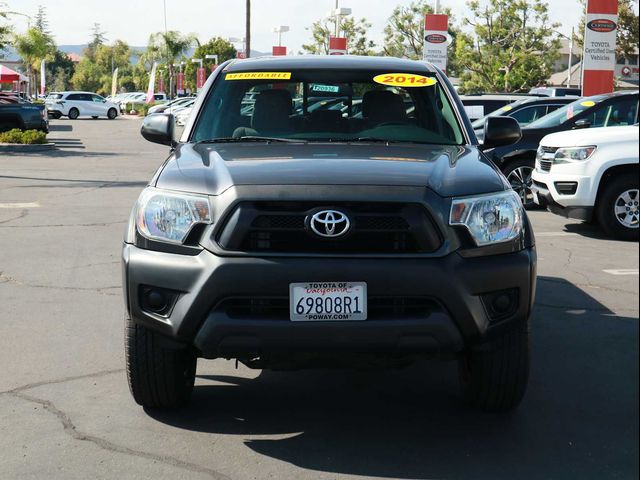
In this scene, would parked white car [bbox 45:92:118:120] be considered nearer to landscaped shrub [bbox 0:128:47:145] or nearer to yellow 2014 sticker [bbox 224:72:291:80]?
landscaped shrub [bbox 0:128:47:145]

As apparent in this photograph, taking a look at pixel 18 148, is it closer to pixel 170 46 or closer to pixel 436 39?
→ pixel 436 39

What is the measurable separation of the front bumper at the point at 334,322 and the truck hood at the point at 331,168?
0.36 meters

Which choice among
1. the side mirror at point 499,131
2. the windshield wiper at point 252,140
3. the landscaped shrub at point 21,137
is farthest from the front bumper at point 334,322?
the landscaped shrub at point 21,137

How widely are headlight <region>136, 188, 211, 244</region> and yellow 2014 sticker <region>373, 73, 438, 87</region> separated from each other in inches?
76.9

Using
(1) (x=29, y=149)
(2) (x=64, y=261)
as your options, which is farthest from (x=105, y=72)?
(2) (x=64, y=261)

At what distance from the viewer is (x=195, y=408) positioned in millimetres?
4797

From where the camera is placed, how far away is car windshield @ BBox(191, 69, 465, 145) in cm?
540

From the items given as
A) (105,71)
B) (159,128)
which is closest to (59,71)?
(105,71)

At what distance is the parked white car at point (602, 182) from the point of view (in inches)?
430

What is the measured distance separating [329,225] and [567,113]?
1068 cm

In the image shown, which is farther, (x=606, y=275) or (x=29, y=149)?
(x=29, y=149)

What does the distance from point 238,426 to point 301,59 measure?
249 centimetres

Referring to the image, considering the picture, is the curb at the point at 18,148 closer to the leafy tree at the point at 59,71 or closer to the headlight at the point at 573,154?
the headlight at the point at 573,154

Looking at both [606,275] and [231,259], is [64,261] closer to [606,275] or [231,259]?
[606,275]
